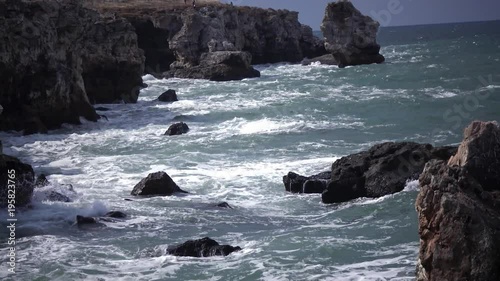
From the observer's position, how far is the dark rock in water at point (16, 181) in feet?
57.7

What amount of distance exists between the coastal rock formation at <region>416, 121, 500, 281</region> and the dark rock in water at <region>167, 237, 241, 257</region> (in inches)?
182

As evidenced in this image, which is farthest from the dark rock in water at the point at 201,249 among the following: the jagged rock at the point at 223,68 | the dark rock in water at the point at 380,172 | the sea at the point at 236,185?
the jagged rock at the point at 223,68

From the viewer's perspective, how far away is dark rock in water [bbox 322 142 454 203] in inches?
721

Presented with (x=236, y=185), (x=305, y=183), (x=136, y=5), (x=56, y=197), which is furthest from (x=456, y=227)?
(x=136, y=5)

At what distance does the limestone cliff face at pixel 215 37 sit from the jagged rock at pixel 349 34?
24.8 ft

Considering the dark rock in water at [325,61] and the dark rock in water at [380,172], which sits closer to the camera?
the dark rock in water at [380,172]

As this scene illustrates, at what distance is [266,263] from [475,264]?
4.51 meters

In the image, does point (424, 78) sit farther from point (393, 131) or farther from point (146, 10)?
point (146, 10)

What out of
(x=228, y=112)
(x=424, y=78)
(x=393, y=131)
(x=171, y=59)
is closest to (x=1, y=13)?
(x=228, y=112)

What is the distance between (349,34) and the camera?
218 ft

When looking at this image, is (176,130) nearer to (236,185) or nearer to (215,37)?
(236,185)

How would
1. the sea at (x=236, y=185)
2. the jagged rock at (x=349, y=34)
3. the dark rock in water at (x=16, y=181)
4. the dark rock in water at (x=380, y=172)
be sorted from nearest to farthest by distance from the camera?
the sea at (x=236, y=185), the dark rock in water at (x=16, y=181), the dark rock in water at (x=380, y=172), the jagged rock at (x=349, y=34)

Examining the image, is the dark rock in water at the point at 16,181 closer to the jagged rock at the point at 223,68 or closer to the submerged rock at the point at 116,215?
the submerged rock at the point at 116,215

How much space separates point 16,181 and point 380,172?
28.1 ft
